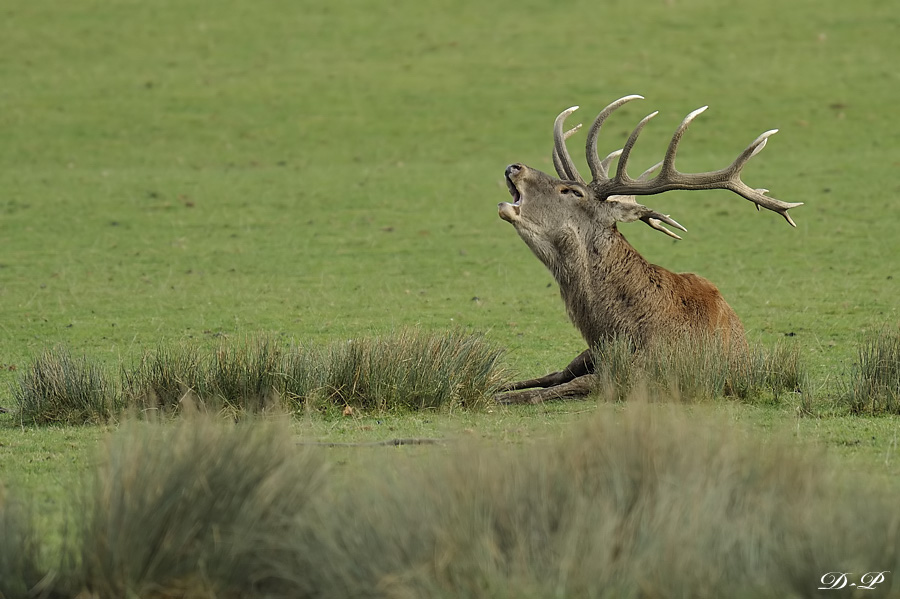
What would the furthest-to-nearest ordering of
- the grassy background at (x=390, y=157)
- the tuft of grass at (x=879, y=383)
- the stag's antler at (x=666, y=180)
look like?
the grassy background at (x=390, y=157)
the stag's antler at (x=666, y=180)
the tuft of grass at (x=879, y=383)

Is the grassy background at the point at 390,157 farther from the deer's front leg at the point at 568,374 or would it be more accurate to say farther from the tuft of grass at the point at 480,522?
the tuft of grass at the point at 480,522

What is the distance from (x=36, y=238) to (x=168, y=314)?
20.5 feet

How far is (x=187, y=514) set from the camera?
5.22 meters

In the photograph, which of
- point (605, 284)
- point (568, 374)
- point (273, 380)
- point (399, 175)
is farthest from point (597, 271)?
point (399, 175)

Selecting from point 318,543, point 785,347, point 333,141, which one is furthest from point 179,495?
point 333,141

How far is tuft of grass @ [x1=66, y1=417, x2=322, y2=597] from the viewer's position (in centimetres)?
507

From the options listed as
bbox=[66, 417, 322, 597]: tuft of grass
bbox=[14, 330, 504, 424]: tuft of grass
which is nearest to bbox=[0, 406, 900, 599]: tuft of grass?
bbox=[66, 417, 322, 597]: tuft of grass

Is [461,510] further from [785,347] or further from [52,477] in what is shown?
[785,347]

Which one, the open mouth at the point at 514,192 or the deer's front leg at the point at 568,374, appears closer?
the deer's front leg at the point at 568,374

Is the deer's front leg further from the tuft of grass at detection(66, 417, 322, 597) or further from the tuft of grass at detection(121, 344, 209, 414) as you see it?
the tuft of grass at detection(66, 417, 322, 597)

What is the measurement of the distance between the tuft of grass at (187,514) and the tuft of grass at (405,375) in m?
3.51

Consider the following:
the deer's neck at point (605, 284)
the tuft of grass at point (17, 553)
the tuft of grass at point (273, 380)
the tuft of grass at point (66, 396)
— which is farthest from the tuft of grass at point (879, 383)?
the tuft of grass at point (17, 553)

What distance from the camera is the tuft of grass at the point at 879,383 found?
28.5 feet

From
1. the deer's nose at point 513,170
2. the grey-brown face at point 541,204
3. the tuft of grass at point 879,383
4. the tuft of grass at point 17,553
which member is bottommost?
the tuft of grass at point 879,383
